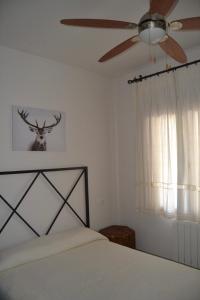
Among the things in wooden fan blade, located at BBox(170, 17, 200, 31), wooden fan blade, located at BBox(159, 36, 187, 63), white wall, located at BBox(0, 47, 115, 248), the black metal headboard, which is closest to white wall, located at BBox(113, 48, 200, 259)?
white wall, located at BBox(0, 47, 115, 248)

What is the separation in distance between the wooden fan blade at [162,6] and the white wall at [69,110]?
188 cm

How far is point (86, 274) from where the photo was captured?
2.12m

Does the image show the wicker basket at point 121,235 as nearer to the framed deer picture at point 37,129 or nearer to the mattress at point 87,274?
the mattress at point 87,274

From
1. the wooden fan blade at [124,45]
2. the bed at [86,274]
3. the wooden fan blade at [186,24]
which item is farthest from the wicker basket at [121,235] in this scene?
the wooden fan blade at [186,24]

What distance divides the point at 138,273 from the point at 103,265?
36 centimetres

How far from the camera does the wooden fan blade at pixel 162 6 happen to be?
57.4 inches

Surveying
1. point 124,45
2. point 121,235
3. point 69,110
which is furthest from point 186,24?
point 121,235

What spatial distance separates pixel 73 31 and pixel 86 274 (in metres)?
2.37

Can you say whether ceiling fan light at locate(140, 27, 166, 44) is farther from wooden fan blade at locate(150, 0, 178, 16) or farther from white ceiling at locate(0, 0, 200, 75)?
white ceiling at locate(0, 0, 200, 75)

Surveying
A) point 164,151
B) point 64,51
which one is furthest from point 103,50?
point 164,151

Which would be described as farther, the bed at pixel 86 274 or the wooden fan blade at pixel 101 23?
the bed at pixel 86 274

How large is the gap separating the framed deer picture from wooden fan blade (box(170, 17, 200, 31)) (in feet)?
6.28

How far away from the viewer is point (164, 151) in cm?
318

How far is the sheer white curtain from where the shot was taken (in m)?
2.89
